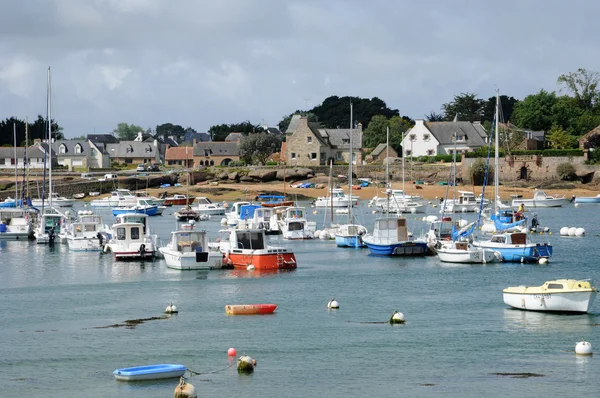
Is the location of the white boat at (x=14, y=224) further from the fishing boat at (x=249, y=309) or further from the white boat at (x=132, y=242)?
the fishing boat at (x=249, y=309)

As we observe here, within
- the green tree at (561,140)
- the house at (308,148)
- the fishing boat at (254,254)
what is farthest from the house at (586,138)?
the fishing boat at (254,254)

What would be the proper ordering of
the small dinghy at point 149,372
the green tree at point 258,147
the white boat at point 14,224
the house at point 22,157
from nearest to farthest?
the small dinghy at point 149,372 < the white boat at point 14,224 < the green tree at point 258,147 < the house at point 22,157

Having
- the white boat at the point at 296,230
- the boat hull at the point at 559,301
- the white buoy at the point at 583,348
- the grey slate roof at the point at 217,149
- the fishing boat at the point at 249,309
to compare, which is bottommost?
the white buoy at the point at 583,348

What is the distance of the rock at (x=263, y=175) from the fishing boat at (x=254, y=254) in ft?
265

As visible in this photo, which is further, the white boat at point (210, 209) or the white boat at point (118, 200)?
the white boat at point (118, 200)

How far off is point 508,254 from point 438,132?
9111cm

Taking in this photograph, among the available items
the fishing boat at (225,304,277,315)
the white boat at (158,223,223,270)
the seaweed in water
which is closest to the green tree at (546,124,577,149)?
the white boat at (158,223,223,270)

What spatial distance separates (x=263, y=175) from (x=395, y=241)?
76.4m

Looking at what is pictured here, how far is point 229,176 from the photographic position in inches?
5640

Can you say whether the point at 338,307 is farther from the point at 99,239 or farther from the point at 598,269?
the point at 99,239

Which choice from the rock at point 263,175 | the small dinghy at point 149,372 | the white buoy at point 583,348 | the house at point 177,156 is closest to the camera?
the small dinghy at point 149,372

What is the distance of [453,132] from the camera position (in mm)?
150500

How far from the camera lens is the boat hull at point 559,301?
43.5m

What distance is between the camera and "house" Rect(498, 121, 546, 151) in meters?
142
